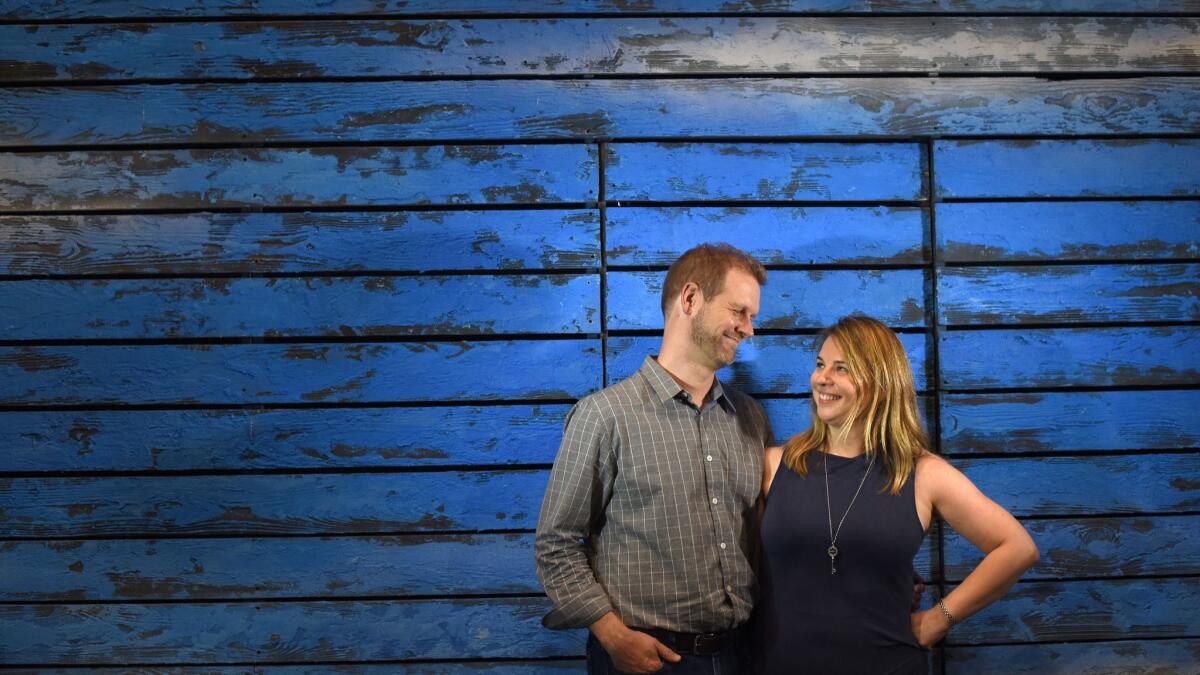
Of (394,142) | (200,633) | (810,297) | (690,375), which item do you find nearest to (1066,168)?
(810,297)

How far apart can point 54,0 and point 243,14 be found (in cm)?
68

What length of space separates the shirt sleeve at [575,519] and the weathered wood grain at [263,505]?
2.00 feet

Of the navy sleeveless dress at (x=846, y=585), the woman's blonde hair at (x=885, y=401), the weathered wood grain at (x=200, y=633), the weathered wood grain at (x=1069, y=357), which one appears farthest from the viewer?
the weathered wood grain at (x=1069, y=357)

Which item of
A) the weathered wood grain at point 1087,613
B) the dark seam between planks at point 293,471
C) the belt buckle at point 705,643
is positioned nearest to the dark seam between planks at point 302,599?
the dark seam between planks at point 293,471

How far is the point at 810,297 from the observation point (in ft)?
10.3

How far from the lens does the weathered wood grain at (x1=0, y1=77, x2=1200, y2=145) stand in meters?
3.11

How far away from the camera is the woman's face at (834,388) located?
240 cm

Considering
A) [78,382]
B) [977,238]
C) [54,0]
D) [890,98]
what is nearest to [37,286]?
[78,382]

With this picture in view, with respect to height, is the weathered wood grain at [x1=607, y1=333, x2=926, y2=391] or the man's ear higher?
the man's ear

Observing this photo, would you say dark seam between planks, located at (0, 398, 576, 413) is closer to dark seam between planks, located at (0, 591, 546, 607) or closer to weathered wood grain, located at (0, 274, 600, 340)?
weathered wood grain, located at (0, 274, 600, 340)

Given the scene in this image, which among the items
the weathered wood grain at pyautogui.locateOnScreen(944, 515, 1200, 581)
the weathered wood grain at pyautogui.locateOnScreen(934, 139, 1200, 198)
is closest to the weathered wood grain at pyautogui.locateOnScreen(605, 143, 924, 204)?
the weathered wood grain at pyautogui.locateOnScreen(934, 139, 1200, 198)

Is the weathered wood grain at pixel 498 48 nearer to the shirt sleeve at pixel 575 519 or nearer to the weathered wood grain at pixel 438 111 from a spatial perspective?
the weathered wood grain at pixel 438 111

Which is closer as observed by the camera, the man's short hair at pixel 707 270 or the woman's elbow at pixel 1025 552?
the woman's elbow at pixel 1025 552

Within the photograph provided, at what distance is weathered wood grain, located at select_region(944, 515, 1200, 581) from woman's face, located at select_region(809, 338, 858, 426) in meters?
1.01
